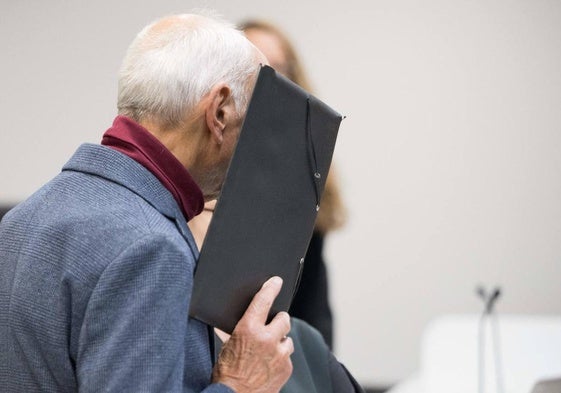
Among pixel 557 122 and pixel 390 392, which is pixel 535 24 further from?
pixel 390 392

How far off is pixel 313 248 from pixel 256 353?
1160 mm

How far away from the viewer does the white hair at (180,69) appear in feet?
3.55

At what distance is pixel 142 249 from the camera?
36.9 inches

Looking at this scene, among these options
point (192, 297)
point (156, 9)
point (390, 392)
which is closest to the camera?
point (192, 297)

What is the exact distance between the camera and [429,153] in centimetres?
272

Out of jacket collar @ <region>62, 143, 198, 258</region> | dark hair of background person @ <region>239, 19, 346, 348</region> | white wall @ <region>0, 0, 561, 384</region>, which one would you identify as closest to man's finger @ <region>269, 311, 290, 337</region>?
jacket collar @ <region>62, 143, 198, 258</region>

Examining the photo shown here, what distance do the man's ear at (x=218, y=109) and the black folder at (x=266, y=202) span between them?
7 cm

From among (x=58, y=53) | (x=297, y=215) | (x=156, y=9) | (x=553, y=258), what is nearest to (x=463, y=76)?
(x=553, y=258)

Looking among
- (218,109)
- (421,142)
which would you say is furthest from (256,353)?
(421,142)

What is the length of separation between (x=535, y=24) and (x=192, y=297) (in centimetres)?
202

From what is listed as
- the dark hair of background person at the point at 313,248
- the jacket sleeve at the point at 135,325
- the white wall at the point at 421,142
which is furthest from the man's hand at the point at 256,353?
the white wall at the point at 421,142

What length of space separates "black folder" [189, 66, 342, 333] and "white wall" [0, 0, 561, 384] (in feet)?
5.12

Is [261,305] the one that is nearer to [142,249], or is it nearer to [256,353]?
[256,353]

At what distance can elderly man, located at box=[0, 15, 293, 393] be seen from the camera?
927 mm
